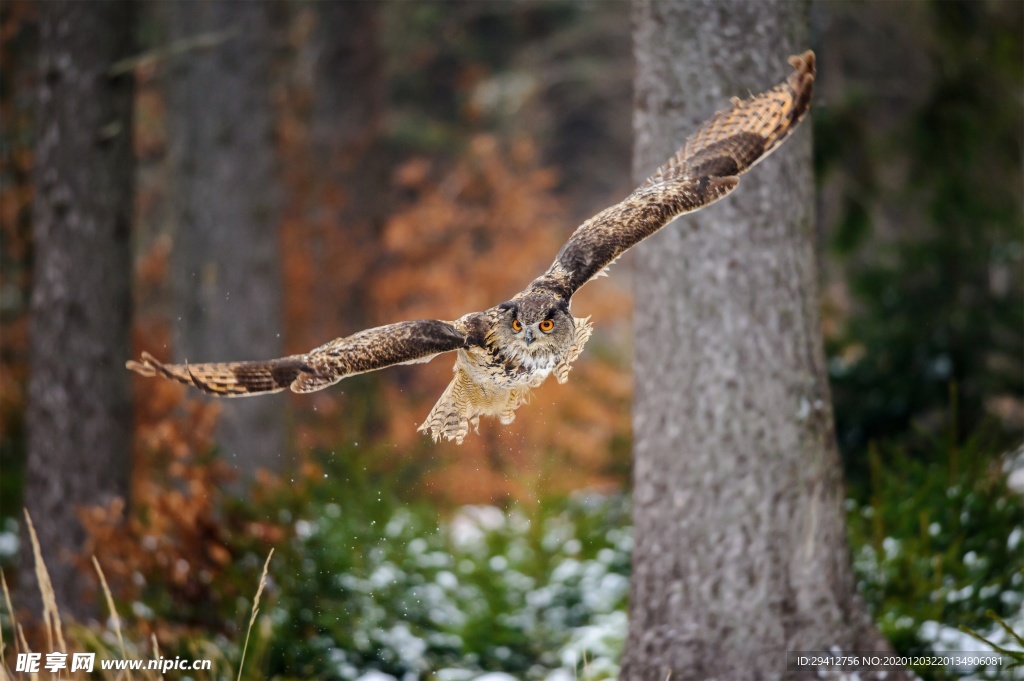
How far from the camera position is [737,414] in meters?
3.90

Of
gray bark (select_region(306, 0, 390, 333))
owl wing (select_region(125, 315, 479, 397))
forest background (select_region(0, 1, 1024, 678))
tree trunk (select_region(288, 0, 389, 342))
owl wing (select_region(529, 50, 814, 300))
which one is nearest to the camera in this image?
owl wing (select_region(125, 315, 479, 397))

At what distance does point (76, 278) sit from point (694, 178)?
3755 mm

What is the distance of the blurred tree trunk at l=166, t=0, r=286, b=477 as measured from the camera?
7141mm

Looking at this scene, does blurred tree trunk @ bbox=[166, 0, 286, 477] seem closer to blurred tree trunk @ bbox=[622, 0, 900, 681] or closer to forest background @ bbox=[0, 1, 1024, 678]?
forest background @ bbox=[0, 1, 1024, 678]

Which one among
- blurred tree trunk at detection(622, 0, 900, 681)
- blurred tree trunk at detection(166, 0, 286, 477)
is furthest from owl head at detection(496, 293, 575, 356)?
blurred tree trunk at detection(166, 0, 286, 477)

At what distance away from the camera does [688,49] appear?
157 inches

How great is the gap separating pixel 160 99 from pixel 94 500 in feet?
25.8

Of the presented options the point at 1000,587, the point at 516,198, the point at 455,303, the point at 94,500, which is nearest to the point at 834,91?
the point at 516,198

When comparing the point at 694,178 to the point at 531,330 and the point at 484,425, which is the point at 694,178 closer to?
the point at 531,330

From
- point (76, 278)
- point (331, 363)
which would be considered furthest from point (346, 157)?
point (331, 363)

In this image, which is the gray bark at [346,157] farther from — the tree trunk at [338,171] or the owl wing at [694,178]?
the owl wing at [694,178]

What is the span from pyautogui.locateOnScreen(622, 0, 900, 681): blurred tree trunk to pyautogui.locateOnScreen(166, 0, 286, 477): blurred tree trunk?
3923 mm

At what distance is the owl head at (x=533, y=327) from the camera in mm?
2957

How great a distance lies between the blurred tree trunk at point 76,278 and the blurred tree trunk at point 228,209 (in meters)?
1.30
